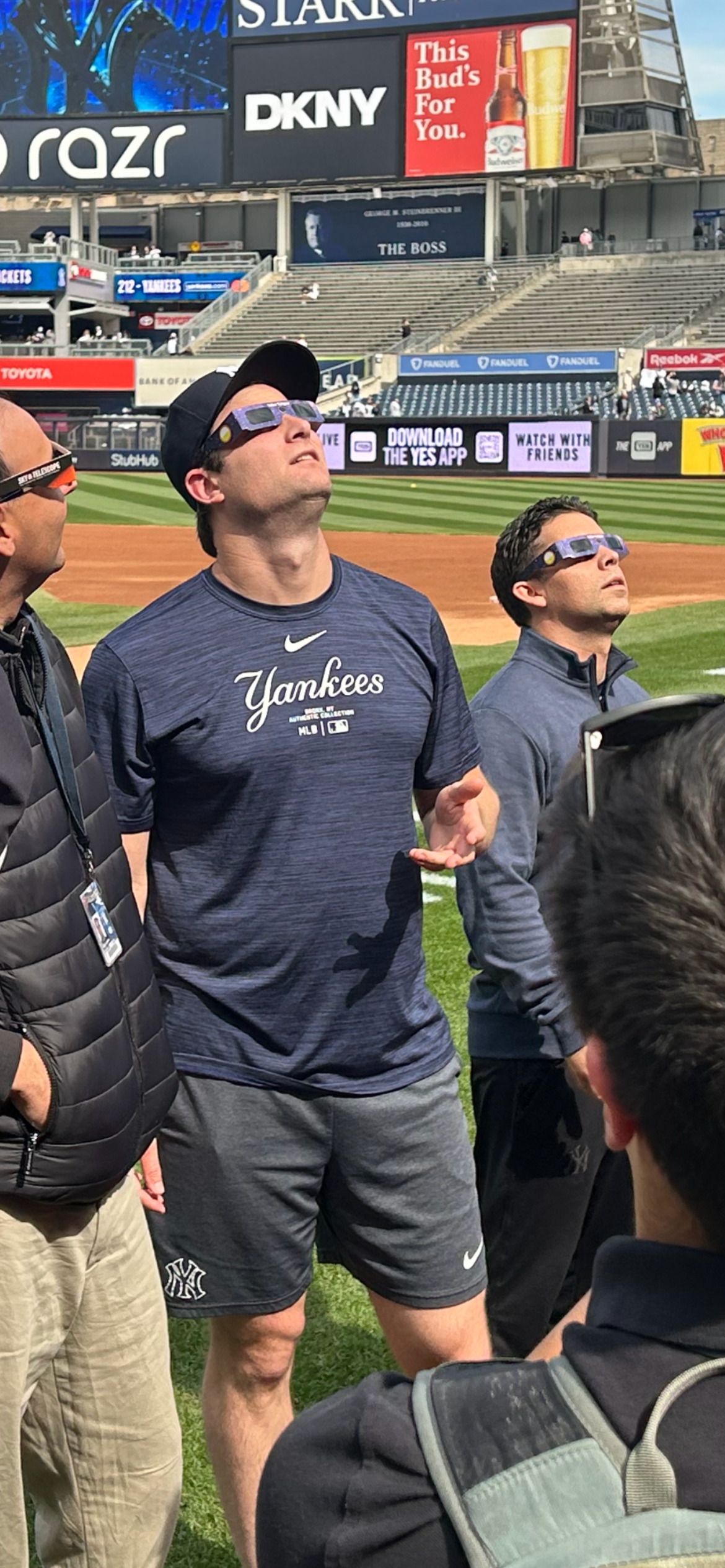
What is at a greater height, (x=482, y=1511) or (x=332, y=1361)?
(x=482, y=1511)

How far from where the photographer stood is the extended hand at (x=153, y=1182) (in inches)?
122

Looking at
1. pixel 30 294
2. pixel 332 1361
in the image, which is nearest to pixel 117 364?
pixel 30 294

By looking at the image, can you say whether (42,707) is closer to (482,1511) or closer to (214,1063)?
(214,1063)

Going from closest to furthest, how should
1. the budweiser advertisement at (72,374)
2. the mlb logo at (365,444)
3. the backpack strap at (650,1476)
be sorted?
the backpack strap at (650,1476), the mlb logo at (365,444), the budweiser advertisement at (72,374)

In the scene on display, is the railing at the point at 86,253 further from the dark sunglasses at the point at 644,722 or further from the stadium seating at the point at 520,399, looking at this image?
the dark sunglasses at the point at 644,722

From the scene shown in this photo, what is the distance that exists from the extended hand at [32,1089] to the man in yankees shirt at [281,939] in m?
0.65

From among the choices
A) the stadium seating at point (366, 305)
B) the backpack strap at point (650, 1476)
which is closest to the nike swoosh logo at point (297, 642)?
the backpack strap at point (650, 1476)

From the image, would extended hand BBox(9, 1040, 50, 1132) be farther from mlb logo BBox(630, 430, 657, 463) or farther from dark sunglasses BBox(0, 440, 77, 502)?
mlb logo BBox(630, 430, 657, 463)

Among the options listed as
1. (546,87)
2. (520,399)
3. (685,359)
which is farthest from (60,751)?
(546,87)

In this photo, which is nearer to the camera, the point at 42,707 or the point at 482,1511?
the point at 482,1511

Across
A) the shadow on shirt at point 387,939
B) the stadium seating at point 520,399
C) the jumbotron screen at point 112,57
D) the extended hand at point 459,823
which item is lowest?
the stadium seating at point 520,399

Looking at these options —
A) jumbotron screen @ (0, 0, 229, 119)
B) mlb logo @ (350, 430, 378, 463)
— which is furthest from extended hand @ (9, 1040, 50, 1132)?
jumbotron screen @ (0, 0, 229, 119)

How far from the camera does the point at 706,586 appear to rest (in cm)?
1977

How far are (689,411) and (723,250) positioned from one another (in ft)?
67.8
